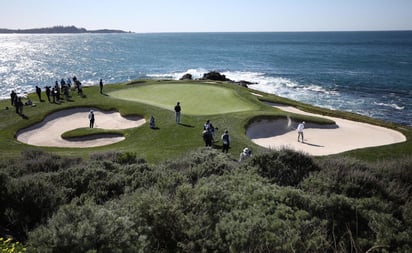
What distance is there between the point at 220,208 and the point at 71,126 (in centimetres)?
2225

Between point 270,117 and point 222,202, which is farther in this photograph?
point 270,117

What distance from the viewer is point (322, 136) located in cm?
2625

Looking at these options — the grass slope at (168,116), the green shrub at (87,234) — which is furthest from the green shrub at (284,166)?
the grass slope at (168,116)

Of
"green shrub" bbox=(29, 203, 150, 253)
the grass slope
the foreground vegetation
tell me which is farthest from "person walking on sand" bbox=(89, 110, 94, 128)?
"green shrub" bbox=(29, 203, 150, 253)

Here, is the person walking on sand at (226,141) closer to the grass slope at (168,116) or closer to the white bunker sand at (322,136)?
the grass slope at (168,116)

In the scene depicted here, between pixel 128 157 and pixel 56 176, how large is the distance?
4180mm

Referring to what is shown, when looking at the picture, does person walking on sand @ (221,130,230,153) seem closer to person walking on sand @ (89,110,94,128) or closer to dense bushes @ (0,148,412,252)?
dense bushes @ (0,148,412,252)

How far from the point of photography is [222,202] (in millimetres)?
8727

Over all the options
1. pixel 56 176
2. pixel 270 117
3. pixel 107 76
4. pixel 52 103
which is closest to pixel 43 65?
pixel 107 76

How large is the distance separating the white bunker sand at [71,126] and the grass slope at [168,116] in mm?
554

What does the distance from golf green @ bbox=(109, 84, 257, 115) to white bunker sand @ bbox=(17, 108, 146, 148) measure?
412cm

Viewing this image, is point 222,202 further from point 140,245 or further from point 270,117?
point 270,117

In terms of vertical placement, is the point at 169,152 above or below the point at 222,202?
below

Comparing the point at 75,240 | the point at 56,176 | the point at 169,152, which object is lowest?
the point at 169,152
